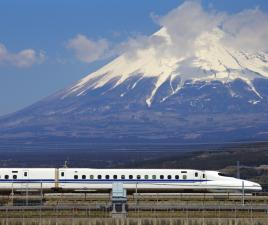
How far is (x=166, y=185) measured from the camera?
88062 millimetres

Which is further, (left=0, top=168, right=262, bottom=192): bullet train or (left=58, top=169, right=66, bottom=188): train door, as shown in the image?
(left=58, top=169, right=66, bottom=188): train door

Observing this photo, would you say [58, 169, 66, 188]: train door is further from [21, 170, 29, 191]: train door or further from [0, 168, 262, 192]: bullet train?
[21, 170, 29, 191]: train door

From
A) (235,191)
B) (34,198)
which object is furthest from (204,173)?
(34,198)

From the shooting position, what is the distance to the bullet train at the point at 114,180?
87750mm

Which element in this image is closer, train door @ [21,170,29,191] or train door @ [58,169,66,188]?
train door @ [21,170,29,191]

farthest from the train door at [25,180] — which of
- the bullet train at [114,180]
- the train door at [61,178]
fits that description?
the train door at [61,178]

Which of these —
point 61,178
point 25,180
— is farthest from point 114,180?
point 25,180

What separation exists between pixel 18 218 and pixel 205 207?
13578mm

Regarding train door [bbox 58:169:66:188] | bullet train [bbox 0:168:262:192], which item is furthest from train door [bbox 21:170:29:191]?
train door [bbox 58:169:66:188]

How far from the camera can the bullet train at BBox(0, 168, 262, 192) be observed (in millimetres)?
87750

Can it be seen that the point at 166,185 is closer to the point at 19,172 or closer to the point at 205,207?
the point at 19,172

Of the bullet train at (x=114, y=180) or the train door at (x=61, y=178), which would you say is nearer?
the bullet train at (x=114, y=180)

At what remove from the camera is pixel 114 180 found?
290 feet

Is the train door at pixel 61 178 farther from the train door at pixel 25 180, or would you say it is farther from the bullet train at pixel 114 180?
the train door at pixel 25 180
